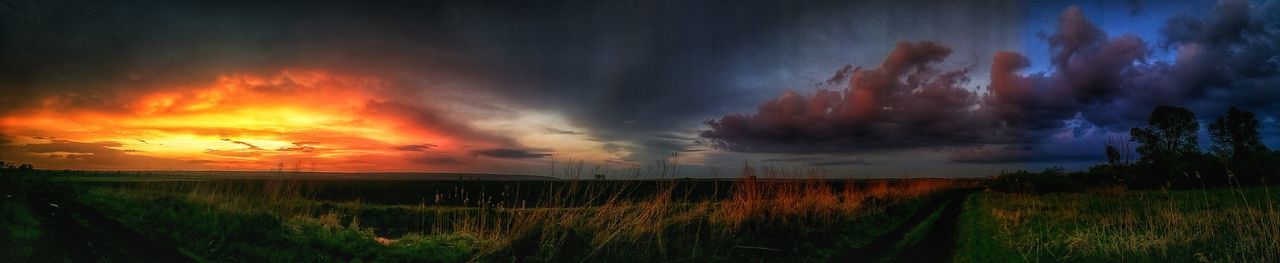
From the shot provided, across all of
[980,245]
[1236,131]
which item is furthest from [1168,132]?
[980,245]

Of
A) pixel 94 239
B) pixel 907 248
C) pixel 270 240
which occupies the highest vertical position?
pixel 94 239

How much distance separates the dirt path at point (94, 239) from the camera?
10.1 meters

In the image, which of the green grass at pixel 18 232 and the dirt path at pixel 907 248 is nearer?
the green grass at pixel 18 232

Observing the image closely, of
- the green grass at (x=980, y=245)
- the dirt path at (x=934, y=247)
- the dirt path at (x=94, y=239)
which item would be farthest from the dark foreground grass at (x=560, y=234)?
the green grass at (x=980, y=245)

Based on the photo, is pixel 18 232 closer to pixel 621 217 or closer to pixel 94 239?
pixel 94 239

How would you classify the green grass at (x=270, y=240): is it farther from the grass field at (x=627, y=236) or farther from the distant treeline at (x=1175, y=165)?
the distant treeline at (x=1175, y=165)

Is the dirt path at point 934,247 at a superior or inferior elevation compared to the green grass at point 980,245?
inferior

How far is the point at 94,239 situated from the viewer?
11391mm

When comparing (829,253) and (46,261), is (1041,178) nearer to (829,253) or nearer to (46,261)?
(829,253)

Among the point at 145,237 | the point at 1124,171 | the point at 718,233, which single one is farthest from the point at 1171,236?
the point at 1124,171

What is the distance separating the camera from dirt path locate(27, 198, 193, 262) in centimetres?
1005

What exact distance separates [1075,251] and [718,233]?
→ 275 inches

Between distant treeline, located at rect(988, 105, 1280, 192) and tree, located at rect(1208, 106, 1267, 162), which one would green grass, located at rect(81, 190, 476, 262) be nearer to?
distant treeline, located at rect(988, 105, 1280, 192)

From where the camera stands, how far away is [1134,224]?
14.2m
